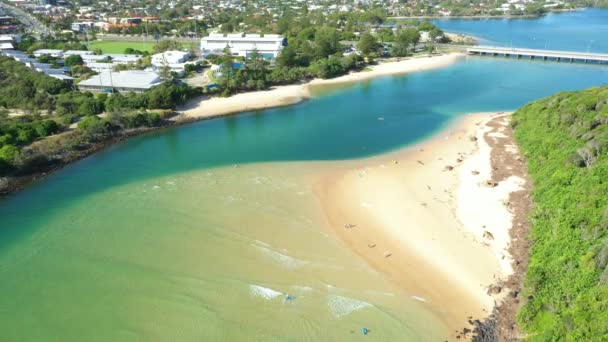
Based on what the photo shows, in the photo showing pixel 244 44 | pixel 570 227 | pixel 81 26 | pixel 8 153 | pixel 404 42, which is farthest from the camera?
pixel 81 26

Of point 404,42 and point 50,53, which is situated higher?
point 404,42

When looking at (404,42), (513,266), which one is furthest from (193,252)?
(404,42)

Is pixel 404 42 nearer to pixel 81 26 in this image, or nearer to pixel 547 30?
pixel 547 30

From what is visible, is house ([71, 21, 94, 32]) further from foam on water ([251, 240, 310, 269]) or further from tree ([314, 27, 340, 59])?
foam on water ([251, 240, 310, 269])

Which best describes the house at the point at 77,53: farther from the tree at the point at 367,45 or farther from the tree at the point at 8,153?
the tree at the point at 367,45

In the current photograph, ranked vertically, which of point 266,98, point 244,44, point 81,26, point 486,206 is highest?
point 81,26

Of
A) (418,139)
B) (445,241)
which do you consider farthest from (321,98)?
(445,241)

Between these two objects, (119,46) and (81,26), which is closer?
(119,46)
